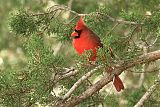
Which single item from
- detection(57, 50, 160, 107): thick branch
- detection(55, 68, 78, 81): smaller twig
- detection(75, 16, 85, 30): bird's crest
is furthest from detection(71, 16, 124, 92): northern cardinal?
detection(57, 50, 160, 107): thick branch

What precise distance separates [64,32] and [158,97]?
0.79m

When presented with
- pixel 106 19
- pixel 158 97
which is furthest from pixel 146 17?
pixel 158 97

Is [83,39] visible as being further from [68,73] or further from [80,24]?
[68,73]

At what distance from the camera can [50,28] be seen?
3188 millimetres

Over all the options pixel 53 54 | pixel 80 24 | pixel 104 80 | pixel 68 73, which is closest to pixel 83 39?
pixel 80 24

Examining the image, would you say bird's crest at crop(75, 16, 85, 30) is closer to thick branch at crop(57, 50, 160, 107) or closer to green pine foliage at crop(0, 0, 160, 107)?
green pine foliage at crop(0, 0, 160, 107)

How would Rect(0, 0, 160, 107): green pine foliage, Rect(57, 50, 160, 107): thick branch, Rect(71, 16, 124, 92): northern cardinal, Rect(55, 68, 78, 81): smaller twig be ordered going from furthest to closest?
1. Rect(71, 16, 124, 92): northern cardinal
2. Rect(55, 68, 78, 81): smaller twig
3. Rect(57, 50, 160, 107): thick branch
4. Rect(0, 0, 160, 107): green pine foliage

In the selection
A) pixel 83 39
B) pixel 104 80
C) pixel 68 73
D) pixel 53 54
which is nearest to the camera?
pixel 53 54

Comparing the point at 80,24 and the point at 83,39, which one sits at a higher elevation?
the point at 80,24

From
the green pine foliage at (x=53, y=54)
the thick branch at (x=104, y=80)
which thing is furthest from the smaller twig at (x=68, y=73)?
the thick branch at (x=104, y=80)

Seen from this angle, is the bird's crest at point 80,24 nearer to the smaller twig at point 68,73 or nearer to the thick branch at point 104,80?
the smaller twig at point 68,73

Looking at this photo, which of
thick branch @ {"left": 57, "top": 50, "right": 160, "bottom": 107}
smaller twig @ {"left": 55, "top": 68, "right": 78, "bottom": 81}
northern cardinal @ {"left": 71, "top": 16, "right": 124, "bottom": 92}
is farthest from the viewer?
northern cardinal @ {"left": 71, "top": 16, "right": 124, "bottom": 92}

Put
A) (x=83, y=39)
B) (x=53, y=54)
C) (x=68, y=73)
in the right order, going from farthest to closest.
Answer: (x=83, y=39) → (x=68, y=73) → (x=53, y=54)

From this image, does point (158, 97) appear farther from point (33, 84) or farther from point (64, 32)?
point (33, 84)
